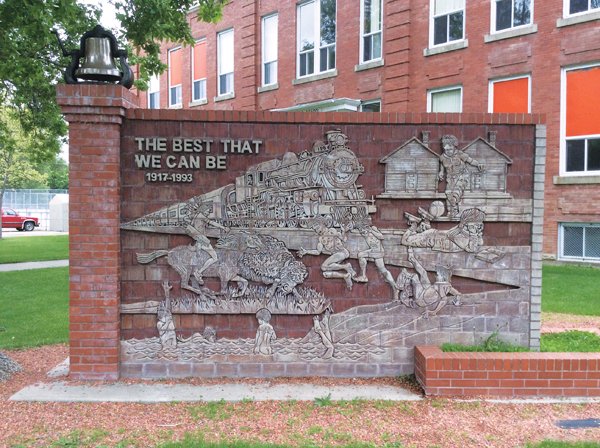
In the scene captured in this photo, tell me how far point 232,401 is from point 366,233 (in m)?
2.17

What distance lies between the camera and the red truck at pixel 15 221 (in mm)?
33062

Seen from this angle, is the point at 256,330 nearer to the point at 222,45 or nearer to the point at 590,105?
the point at 590,105

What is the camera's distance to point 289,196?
499 centimetres

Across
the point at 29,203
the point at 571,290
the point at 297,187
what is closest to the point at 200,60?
the point at 571,290

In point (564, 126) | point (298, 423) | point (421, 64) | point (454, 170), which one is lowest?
point (298, 423)

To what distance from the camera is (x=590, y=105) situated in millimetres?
12430

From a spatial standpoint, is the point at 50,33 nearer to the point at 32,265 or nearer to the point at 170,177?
the point at 170,177

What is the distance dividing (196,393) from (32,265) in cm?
1219

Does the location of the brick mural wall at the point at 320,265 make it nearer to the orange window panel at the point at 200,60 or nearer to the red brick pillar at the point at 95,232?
the red brick pillar at the point at 95,232

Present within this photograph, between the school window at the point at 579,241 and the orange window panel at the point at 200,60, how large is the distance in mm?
16773

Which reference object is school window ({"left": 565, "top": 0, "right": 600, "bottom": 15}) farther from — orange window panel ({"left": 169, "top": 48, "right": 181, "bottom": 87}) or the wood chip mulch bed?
orange window panel ({"left": 169, "top": 48, "right": 181, "bottom": 87})

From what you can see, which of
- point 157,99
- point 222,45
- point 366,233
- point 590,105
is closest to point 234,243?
point 366,233

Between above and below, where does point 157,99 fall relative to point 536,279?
above

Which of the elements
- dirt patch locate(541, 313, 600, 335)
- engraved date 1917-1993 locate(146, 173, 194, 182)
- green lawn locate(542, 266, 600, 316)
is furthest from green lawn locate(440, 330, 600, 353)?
engraved date 1917-1993 locate(146, 173, 194, 182)
